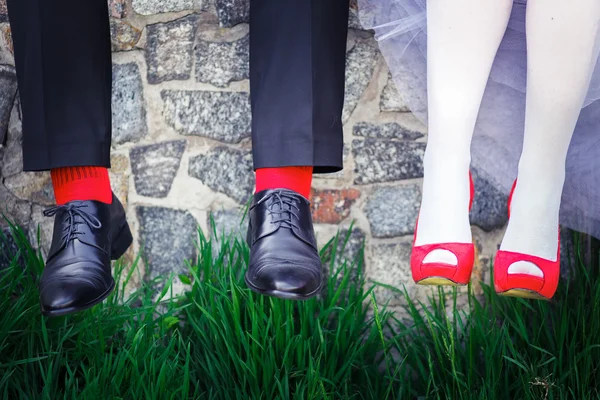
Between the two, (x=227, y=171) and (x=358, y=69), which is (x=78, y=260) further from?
(x=358, y=69)

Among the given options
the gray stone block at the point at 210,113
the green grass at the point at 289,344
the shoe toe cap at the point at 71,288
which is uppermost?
the gray stone block at the point at 210,113

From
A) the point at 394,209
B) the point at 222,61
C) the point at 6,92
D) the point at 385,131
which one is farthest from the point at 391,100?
the point at 6,92

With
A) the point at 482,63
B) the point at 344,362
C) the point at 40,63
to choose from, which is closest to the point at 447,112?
the point at 482,63

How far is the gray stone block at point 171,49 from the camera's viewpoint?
5.60ft

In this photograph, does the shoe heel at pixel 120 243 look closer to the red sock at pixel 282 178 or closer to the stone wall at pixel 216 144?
the stone wall at pixel 216 144

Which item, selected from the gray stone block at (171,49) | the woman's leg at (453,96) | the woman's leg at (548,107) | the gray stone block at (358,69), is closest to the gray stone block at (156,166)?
the gray stone block at (171,49)

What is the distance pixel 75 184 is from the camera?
138cm

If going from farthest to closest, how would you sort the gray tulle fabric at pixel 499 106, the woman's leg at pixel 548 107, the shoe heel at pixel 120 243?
the shoe heel at pixel 120 243 → the gray tulle fabric at pixel 499 106 → the woman's leg at pixel 548 107

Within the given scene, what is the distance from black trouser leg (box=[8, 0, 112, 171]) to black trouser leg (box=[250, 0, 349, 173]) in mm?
327

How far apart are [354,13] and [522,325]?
0.85m

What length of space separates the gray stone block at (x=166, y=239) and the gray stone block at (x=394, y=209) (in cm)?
48

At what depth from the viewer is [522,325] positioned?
154 centimetres

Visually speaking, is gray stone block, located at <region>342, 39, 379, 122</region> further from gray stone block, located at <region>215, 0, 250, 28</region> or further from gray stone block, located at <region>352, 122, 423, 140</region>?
gray stone block, located at <region>215, 0, 250, 28</region>

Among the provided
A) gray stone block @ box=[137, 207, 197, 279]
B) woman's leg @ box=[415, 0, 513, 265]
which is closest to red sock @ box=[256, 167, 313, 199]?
woman's leg @ box=[415, 0, 513, 265]
